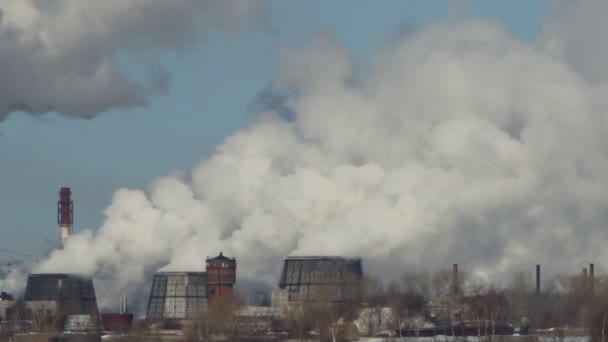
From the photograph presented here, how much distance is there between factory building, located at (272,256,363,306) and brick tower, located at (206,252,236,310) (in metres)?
3.12

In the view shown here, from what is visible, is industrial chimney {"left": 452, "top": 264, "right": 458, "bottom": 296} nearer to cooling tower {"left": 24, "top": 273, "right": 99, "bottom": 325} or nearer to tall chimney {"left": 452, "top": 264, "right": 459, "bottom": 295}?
tall chimney {"left": 452, "top": 264, "right": 459, "bottom": 295}

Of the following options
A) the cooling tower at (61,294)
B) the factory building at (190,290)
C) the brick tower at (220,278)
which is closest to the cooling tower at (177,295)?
the factory building at (190,290)

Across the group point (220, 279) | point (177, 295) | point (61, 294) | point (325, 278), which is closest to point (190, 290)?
point (177, 295)

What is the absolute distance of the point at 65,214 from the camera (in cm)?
10219

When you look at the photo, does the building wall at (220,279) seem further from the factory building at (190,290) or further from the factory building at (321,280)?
the factory building at (321,280)

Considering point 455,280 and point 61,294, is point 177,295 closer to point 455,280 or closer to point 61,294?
point 61,294

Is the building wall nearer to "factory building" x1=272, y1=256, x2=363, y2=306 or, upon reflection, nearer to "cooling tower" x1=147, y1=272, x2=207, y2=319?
"cooling tower" x1=147, y1=272, x2=207, y2=319

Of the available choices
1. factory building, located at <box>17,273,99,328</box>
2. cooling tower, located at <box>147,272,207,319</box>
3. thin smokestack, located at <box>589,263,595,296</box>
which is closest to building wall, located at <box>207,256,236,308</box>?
cooling tower, located at <box>147,272,207,319</box>

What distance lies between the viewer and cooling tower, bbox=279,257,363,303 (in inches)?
3418

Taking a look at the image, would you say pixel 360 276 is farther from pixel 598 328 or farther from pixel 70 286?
pixel 598 328

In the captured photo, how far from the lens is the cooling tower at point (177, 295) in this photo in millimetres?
93062

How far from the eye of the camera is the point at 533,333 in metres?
74.1

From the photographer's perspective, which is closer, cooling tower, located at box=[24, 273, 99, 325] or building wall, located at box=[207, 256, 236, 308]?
building wall, located at box=[207, 256, 236, 308]

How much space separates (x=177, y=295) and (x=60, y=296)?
727 cm
